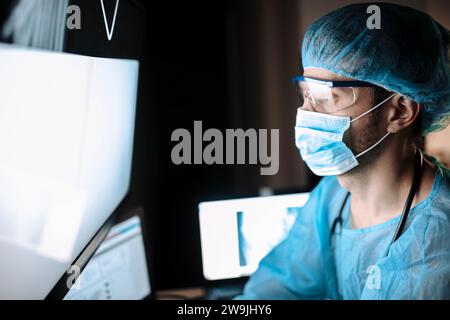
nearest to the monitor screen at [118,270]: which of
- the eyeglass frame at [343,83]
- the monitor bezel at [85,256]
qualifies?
the monitor bezel at [85,256]

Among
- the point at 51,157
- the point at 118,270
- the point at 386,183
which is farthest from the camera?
the point at 118,270

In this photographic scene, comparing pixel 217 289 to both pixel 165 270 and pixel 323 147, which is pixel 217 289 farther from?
pixel 323 147

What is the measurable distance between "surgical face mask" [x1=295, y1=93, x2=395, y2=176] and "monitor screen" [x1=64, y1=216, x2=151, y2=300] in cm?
51

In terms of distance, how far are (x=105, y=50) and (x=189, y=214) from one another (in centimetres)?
57

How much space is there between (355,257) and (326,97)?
1.30ft

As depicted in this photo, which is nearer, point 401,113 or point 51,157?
point 51,157

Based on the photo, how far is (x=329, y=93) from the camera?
38.0 inches

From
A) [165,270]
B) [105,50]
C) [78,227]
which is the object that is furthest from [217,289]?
[105,50]

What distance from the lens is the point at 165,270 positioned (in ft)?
4.28

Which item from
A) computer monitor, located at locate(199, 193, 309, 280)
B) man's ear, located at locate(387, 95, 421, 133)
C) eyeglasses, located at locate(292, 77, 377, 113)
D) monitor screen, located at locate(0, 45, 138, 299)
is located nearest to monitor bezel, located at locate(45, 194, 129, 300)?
monitor screen, located at locate(0, 45, 138, 299)

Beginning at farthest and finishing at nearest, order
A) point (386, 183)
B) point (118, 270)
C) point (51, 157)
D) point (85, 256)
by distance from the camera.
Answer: point (118, 270), point (386, 183), point (85, 256), point (51, 157)

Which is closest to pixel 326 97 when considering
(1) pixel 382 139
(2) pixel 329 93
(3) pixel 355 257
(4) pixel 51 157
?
(2) pixel 329 93

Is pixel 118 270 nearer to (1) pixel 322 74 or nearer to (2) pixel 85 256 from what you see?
(2) pixel 85 256

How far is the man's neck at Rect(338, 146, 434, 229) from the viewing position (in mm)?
993
